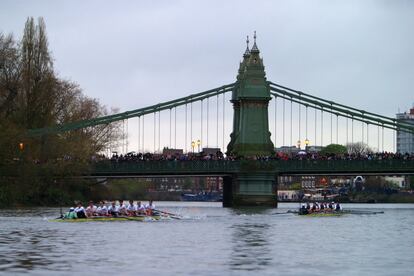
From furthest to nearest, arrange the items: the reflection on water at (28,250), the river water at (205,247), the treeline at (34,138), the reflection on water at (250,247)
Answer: the treeline at (34,138) → the reflection on water at (250,247) → the reflection on water at (28,250) → the river water at (205,247)

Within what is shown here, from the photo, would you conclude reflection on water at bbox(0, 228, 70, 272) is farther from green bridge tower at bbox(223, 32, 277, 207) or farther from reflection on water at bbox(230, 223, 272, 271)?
green bridge tower at bbox(223, 32, 277, 207)

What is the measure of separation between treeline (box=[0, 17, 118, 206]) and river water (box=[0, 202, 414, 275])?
21.1m

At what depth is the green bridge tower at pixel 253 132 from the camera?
102 meters

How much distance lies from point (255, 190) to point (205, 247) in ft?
172

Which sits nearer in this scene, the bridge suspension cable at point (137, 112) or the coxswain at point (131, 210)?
the coxswain at point (131, 210)

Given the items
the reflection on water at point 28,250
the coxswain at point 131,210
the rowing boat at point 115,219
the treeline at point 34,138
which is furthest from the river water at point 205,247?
the treeline at point 34,138

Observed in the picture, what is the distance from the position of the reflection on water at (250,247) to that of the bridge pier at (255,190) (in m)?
31.7

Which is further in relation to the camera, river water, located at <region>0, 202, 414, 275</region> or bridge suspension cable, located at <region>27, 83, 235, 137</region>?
bridge suspension cable, located at <region>27, 83, 235, 137</region>

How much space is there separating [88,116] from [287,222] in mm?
44159

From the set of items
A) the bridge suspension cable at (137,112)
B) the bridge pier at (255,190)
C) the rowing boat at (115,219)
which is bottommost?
the rowing boat at (115,219)

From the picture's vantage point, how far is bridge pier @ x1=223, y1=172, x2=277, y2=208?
10150 cm

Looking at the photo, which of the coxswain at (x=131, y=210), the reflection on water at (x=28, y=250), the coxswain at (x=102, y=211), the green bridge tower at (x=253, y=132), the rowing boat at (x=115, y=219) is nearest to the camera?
the reflection on water at (x=28, y=250)

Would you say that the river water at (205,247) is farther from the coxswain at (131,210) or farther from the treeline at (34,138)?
the treeline at (34,138)

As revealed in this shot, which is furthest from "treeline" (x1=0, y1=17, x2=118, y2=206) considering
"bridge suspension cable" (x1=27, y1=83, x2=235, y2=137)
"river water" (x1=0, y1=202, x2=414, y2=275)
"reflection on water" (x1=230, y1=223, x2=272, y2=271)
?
"reflection on water" (x1=230, y1=223, x2=272, y2=271)
